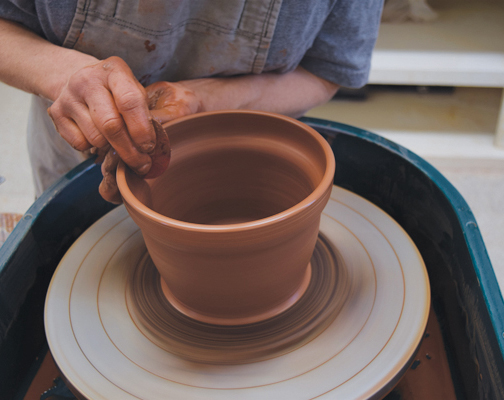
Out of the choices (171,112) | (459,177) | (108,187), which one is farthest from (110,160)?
(459,177)

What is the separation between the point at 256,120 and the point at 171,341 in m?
0.39

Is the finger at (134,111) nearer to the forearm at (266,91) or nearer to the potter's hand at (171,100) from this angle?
the potter's hand at (171,100)

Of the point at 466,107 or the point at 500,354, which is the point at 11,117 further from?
the point at 500,354

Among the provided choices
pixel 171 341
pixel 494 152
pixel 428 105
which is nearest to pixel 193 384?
pixel 171 341

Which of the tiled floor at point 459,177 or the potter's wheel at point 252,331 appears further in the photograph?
the tiled floor at point 459,177

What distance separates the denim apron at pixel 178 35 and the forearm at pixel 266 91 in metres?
0.03

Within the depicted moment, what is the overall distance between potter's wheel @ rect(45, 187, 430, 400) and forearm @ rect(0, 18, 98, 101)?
291mm

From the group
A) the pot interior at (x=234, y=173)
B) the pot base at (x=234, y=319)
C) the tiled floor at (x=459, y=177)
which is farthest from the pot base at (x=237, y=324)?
the tiled floor at (x=459, y=177)

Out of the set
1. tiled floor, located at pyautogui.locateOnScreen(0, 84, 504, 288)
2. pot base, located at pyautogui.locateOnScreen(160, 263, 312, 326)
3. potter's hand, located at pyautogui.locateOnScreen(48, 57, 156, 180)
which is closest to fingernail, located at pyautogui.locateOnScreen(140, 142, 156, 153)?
potter's hand, located at pyautogui.locateOnScreen(48, 57, 156, 180)

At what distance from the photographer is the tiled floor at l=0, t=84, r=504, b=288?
172cm

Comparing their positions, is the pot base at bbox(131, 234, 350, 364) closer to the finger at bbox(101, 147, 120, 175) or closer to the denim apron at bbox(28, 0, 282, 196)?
the finger at bbox(101, 147, 120, 175)

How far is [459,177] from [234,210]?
4.69ft

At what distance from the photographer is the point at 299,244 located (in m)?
0.65

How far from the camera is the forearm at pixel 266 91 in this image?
3.06 feet
